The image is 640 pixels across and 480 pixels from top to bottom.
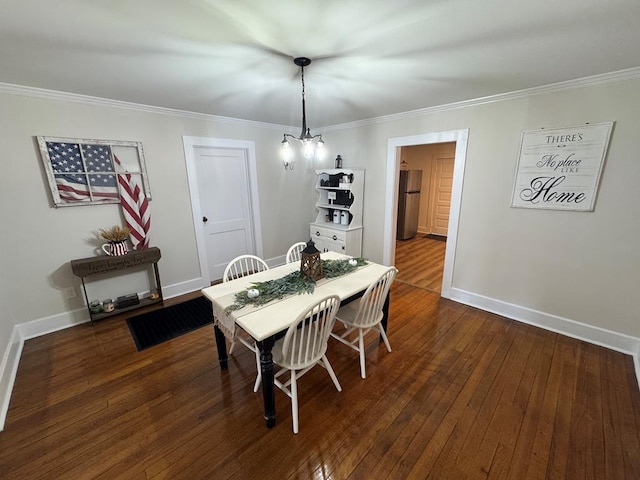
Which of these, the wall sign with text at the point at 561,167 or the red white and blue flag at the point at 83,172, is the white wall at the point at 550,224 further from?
the red white and blue flag at the point at 83,172

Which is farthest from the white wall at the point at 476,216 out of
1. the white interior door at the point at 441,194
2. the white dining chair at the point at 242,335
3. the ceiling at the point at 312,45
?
the white interior door at the point at 441,194

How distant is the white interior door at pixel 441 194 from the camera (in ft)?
20.4

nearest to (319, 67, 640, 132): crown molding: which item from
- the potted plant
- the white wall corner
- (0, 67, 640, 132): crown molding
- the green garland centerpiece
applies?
(0, 67, 640, 132): crown molding

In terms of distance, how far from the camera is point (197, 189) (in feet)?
11.3

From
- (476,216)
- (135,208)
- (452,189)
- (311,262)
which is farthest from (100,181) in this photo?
(476,216)

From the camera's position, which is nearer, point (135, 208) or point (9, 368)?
point (9, 368)

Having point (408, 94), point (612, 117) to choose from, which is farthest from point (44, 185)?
point (612, 117)

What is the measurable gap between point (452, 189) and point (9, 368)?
173 inches

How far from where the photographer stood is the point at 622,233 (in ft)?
7.25

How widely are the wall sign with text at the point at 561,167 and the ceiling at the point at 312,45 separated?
46 cm

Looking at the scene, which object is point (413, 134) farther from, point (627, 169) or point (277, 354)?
point (277, 354)

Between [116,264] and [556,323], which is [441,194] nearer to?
[556,323]

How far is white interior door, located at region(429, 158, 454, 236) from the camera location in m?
6.20

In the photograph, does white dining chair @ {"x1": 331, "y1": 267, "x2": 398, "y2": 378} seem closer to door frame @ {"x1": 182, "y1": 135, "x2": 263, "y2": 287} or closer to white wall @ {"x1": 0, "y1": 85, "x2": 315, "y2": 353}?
door frame @ {"x1": 182, "y1": 135, "x2": 263, "y2": 287}
